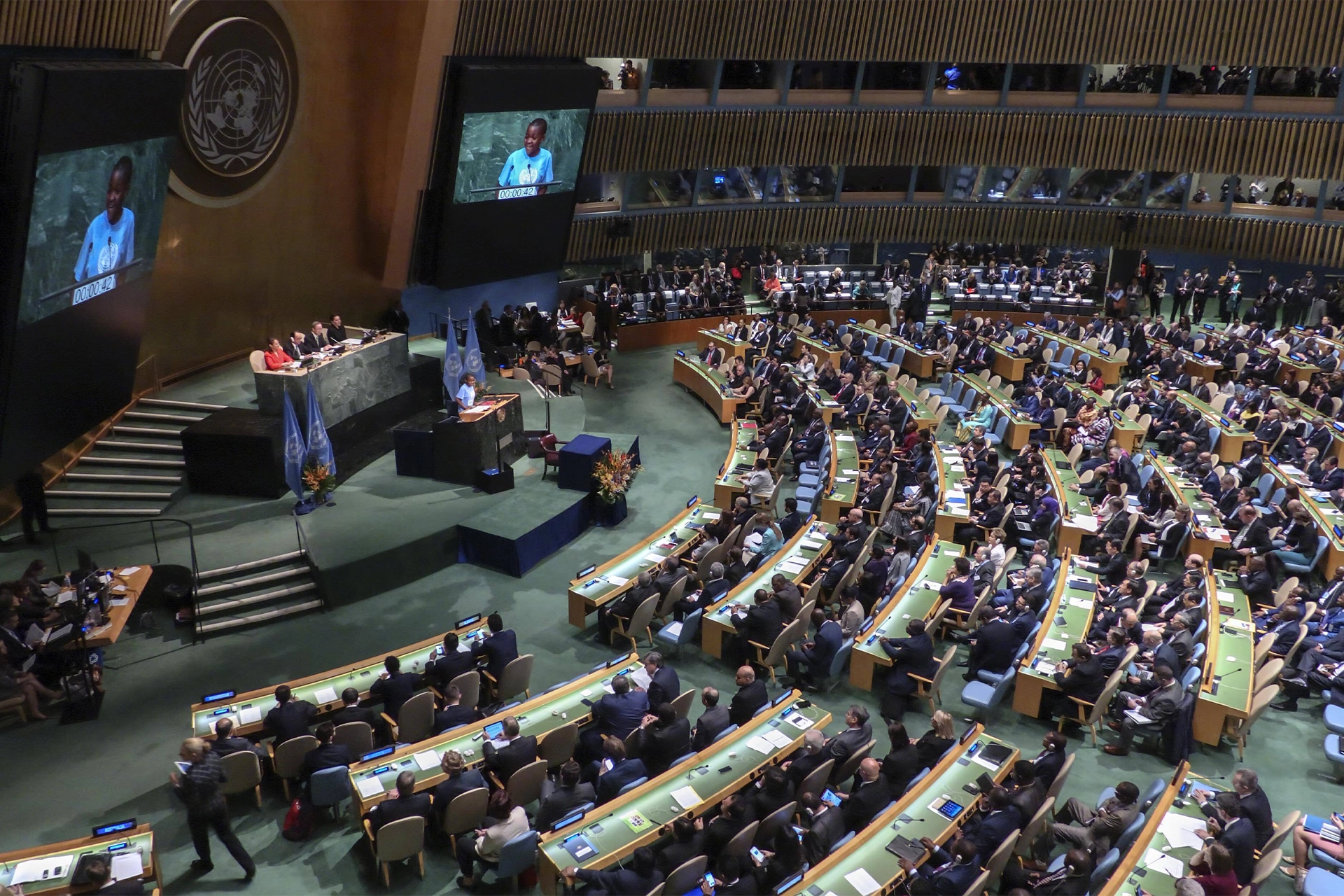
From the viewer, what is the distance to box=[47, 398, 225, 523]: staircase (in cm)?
1442

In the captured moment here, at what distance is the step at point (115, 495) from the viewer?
47.5 ft

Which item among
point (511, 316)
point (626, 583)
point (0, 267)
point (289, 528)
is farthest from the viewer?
point (511, 316)

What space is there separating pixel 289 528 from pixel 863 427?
959cm

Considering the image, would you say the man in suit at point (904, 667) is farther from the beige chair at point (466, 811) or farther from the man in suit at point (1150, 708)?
the beige chair at point (466, 811)

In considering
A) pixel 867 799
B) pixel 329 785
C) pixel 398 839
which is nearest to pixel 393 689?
pixel 329 785

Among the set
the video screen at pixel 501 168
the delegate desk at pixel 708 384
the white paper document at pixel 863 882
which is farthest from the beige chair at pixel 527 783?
the video screen at pixel 501 168

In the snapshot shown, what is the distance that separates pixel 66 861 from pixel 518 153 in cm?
1532

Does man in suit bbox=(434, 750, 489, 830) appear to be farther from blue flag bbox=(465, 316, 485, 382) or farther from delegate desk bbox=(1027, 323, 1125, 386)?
delegate desk bbox=(1027, 323, 1125, 386)

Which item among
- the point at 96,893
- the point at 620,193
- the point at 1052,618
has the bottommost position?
→ the point at 96,893

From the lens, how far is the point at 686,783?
8.76m

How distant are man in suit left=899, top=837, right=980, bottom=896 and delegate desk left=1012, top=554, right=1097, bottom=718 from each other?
3.39m

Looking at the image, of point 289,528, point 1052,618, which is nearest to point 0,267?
point 289,528

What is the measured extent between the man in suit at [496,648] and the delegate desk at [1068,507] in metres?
6.95

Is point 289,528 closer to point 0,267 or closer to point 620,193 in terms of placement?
point 0,267
